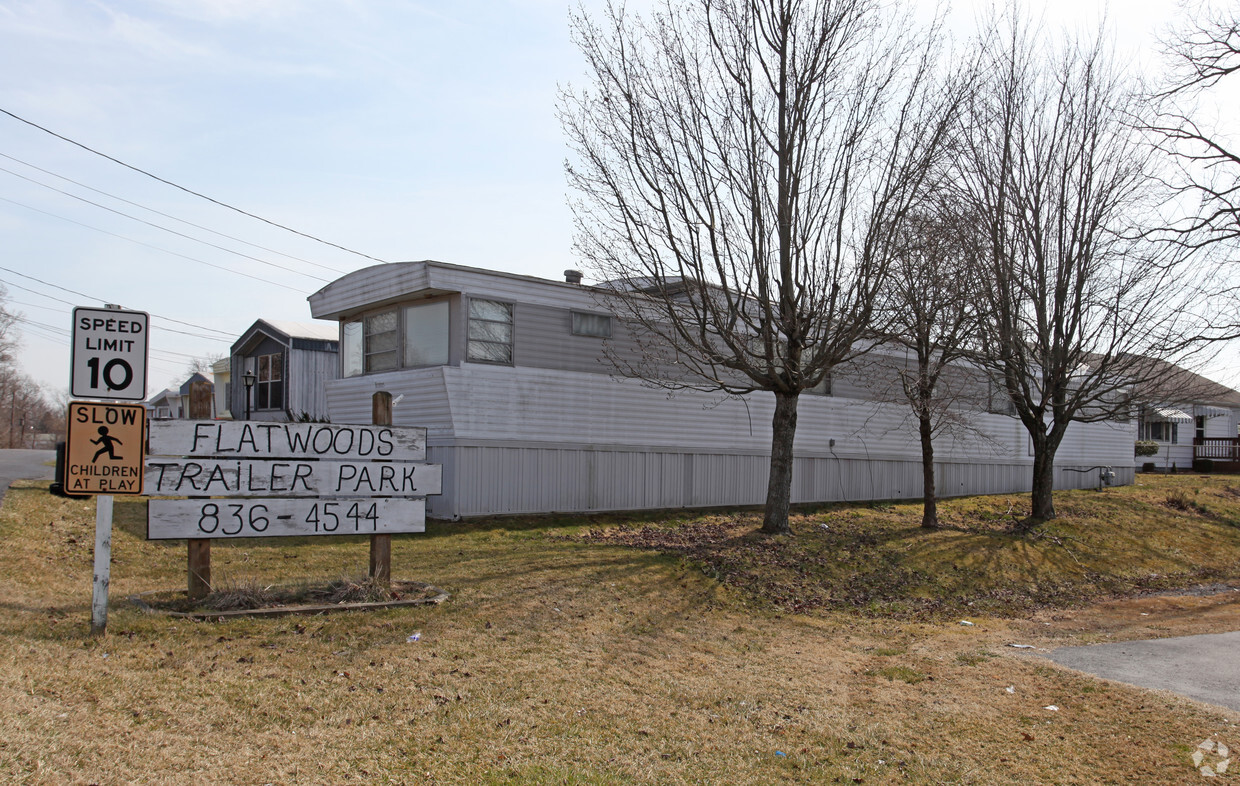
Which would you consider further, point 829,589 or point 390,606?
point 829,589

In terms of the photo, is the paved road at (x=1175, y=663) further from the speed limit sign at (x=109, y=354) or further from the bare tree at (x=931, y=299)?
the speed limit sign at (x=109, y=354)

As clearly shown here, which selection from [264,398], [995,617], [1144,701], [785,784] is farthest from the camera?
[264,398]

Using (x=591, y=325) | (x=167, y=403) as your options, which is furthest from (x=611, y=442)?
(x=167, y=403)

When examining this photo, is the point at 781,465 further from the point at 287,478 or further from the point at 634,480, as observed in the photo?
the point at 287,478

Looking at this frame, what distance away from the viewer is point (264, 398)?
95.6 ft

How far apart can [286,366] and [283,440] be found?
68.4ft

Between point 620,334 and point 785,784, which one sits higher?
point 620,334

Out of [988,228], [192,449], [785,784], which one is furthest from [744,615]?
[988,228]

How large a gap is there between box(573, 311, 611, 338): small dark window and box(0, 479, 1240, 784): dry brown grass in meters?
8.10

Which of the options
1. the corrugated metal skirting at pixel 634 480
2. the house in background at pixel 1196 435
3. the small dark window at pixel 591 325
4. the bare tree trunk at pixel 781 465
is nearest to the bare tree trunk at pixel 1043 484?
the corrugated metal skirting at pixel 634 480

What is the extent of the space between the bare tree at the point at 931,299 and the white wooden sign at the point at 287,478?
9.06 m

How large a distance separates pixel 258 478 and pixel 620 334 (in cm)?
1041

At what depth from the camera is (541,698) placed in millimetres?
6113

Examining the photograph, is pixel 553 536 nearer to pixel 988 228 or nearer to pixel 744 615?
pixel 744 615
